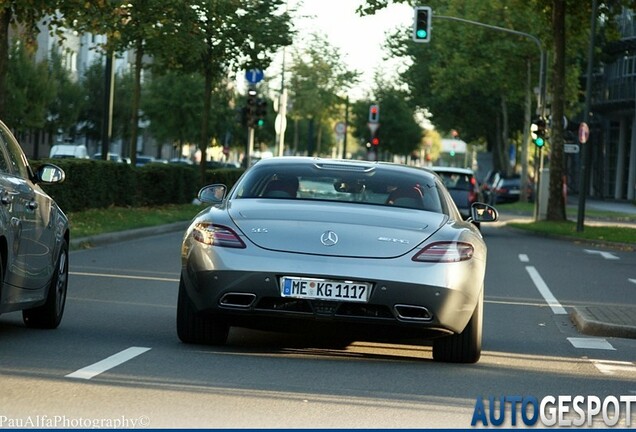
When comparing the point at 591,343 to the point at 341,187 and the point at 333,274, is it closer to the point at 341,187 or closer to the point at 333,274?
the point at 341,187

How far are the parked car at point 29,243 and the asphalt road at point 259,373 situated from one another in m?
0.24

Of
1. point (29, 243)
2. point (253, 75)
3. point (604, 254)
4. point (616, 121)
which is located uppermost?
point (253, 75)

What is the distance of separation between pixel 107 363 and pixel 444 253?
225 cm

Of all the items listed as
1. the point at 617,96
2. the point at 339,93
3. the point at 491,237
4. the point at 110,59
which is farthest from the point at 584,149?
the point at 339,93

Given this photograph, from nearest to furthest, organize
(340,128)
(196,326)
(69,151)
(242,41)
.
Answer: (196,326) → (242,41) → (69,151) → (340,128)

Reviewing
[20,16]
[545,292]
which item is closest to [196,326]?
[545,292]

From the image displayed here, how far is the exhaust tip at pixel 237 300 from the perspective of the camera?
9836 mm

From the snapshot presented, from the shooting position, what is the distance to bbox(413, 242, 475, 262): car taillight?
984cm

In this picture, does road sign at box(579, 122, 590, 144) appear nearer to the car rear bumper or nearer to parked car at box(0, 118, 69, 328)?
parked car at box(0, 118, 69, 328)

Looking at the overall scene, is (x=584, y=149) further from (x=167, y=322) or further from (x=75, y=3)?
(x=167, y=322)

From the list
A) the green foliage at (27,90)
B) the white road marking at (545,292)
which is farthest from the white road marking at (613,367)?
the green foliage at (27,90)

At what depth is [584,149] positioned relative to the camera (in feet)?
120

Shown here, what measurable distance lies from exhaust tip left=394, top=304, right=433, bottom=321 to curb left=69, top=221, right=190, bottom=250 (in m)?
13.1

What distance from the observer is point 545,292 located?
18484 millimetres
